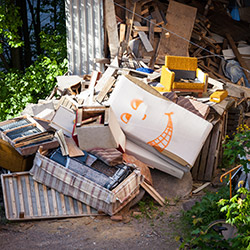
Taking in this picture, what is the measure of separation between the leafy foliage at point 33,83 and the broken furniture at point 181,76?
10.5 ft

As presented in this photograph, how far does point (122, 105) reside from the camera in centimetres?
679

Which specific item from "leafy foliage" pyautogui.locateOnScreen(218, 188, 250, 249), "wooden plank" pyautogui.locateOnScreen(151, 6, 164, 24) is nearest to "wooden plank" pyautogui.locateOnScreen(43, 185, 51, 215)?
"leafy foliage" pyautogui.locateOnScreen(218, 188, 250, 249)

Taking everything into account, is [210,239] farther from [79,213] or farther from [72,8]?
[72,8]

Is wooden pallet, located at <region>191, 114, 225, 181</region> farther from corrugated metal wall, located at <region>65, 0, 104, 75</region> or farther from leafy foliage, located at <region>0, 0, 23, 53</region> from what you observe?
leafy foliage, located at <region>0, 0, 23, 53</region>

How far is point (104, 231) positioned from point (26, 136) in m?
2.09

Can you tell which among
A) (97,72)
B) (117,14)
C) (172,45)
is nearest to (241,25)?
(172,45)

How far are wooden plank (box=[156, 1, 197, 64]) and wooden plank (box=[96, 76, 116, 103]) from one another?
194cm

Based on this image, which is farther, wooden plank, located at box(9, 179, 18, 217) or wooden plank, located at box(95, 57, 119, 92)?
wooden plank, located at box(95, 57, 119, 92)

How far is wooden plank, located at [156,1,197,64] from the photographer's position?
31.9 ft

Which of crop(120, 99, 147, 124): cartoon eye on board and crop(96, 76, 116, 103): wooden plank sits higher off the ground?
crop(120, 99, 147, 124): cartoon eye on board

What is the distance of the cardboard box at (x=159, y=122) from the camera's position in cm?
670

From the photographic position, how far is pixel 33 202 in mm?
→ 5918

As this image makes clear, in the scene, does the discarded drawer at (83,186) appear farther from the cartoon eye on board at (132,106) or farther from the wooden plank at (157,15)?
the wooden plank at (157,15)

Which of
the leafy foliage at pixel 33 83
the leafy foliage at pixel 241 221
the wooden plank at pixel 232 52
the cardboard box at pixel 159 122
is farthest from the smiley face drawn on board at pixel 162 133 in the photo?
the wooden plank at pixel 232 52
